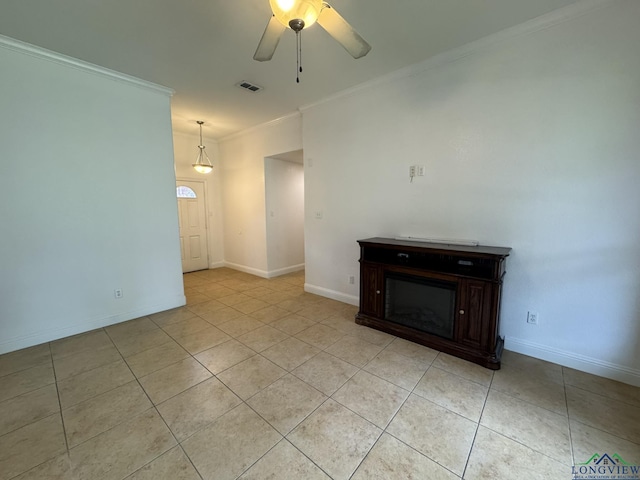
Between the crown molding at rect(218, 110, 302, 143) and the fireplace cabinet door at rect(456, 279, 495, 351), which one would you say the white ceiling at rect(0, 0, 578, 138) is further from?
the fireplace cabinet door at rect(456, 279, 495, 351)

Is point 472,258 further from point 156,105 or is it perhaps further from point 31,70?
point 31,70

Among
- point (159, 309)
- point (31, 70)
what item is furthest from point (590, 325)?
point (31, 70)

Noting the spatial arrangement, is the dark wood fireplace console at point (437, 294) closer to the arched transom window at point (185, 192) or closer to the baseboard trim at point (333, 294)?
the baseboard trim at point (333, 294)

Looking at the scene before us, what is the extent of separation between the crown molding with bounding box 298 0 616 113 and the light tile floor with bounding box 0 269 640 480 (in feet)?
9.41

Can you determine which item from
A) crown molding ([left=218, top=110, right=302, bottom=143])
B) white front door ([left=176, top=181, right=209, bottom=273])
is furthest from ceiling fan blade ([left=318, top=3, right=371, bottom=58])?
white front door ([left=176, top=181, right=209, bottom=273])

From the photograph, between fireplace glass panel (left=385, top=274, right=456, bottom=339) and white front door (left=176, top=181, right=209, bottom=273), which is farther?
white front door (left=176, top=181, right=209, bottom=273)

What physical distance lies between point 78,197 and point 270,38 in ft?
8.96

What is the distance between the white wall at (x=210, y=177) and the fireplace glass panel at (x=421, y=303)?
14.9 ft

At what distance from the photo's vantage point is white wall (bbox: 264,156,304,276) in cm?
509

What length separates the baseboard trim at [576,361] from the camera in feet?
6.74

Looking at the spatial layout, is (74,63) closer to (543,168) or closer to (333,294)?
(333,294)

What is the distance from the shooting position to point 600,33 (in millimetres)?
1998

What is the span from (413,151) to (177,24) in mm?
2513

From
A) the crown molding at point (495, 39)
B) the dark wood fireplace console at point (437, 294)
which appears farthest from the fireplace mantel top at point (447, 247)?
the crown molding at point (495, 39)
